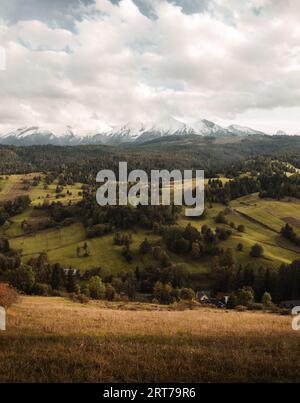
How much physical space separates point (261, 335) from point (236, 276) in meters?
128

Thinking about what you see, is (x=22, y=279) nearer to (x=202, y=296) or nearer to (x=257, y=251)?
(x=202, y=296)

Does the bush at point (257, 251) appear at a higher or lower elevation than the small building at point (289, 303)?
higher

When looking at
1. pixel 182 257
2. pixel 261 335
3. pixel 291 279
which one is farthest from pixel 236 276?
pixel 261 335

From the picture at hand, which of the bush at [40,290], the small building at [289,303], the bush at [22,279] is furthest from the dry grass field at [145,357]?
the small building at [289,303]

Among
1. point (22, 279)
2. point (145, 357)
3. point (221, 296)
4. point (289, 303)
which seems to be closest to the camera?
point (145, 357)

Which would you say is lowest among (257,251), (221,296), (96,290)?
(221,296)

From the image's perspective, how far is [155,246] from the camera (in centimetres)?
17438

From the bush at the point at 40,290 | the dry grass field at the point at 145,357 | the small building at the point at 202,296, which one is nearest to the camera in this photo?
the dry grass field at the point at 145,357

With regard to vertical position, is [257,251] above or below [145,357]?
below

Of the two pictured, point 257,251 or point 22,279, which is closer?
point 22,279

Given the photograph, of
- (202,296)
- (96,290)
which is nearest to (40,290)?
(96,290)

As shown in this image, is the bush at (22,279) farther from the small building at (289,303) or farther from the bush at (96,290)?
the small building at (289,303)

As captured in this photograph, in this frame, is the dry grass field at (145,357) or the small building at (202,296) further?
the small building at (202,296)

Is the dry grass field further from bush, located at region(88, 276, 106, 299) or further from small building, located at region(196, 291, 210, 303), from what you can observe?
small building, located at region(196, 291, 210, 303)
